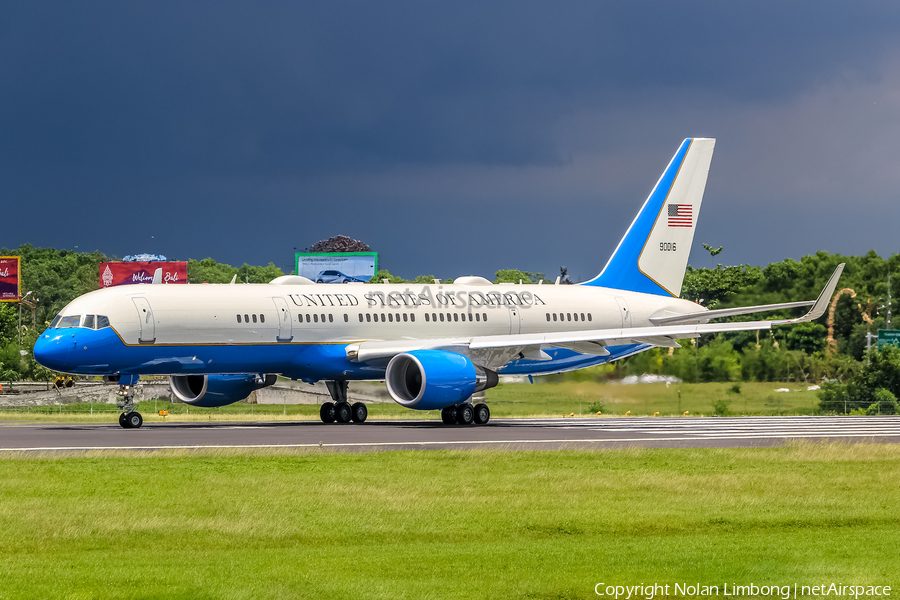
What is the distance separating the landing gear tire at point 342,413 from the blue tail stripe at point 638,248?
37.3 ft

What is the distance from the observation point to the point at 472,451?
77.3 ft

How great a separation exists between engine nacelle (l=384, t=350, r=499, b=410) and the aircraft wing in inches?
36.0

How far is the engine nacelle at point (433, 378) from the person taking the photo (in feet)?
105

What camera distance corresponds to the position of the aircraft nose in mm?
30328

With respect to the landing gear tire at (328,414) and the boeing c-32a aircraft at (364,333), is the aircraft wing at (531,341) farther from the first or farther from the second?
the landing gear tire at (328,414)

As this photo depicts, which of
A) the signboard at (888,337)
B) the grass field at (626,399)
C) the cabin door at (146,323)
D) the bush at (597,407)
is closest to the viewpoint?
the cabin door at (146,323)

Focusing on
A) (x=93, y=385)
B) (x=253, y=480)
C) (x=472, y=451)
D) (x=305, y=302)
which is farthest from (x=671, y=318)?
(x=93, y=385)

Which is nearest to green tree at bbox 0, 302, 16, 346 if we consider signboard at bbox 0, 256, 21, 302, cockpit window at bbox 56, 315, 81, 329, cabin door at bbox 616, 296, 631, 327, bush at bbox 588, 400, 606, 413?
signboard at bbox 0, 256, 21, 302

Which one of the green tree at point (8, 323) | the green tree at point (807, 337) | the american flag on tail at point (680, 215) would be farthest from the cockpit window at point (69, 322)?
the green tree at point (8, 323)

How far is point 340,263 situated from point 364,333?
129168mm

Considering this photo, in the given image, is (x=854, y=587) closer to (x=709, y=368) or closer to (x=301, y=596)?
(x=301, y=596)

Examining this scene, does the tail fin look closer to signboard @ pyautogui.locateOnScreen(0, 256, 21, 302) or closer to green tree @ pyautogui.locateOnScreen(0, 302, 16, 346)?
green tree @ pyautogui.locateOnScreen(0, 302, 16, 346)

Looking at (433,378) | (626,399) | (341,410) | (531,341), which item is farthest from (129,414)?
(626,399)

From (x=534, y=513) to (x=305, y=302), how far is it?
20146 mm
